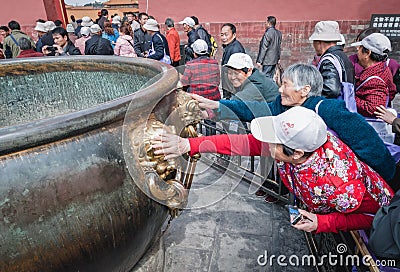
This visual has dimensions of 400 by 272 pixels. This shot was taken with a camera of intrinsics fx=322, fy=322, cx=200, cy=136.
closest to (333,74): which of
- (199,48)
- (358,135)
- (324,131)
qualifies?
(358,135)

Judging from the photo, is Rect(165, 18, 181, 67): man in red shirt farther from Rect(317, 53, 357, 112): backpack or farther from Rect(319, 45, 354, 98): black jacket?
Rect(317, 53, 357, 112): backpack

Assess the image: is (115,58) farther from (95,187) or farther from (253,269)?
(253,269)

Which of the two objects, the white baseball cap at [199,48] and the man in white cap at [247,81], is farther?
the white baseball cap at [199,48]

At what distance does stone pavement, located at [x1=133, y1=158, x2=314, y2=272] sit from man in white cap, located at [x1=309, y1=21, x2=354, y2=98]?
3.45ft

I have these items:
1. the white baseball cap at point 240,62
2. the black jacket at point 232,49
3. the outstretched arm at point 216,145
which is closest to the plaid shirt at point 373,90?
the white baseball cap at point 240,62

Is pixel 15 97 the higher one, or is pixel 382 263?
pixel 15 97

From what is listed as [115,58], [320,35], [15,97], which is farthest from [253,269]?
[15,97]

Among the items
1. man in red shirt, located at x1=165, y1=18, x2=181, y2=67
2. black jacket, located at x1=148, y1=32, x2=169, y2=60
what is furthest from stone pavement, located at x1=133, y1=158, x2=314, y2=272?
man in red shirt, located at x1=165, y1=18, x2=181, y2=67

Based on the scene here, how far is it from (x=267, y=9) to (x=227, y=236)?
648 centimetres

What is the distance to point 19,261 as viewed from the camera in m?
1.00

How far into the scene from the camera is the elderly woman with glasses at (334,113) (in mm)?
1678

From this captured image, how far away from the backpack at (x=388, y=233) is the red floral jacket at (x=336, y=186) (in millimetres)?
218

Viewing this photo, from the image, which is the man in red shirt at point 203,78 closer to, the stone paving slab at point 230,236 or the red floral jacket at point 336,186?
the stone paving slab at point 230,236

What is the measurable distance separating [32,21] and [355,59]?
358 inches
